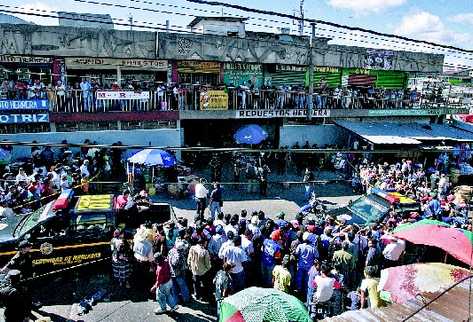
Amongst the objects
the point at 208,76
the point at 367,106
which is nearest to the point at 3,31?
the point at 208,76

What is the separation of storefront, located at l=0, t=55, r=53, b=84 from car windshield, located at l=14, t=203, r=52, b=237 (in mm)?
10268

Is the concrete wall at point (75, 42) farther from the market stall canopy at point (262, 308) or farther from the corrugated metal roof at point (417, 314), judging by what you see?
the corrugated metal roof at point (417, 314)

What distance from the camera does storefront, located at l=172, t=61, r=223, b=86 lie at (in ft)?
70.4

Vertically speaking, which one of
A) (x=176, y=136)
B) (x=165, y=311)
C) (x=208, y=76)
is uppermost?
(x=208, y=76)

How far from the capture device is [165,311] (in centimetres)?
884

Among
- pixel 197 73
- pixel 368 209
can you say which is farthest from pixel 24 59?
pixel 368 209

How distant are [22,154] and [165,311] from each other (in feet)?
40.3

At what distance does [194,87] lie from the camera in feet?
65.4

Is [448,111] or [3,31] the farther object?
[448,111]

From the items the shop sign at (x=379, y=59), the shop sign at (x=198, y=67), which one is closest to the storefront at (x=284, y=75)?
the shop sign at (x=198, y=67)

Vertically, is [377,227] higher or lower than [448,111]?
lower

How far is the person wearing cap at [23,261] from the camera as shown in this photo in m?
8.67

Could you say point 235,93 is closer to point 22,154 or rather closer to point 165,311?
point 22,154

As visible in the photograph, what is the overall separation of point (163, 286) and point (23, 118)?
11957 millimetres
